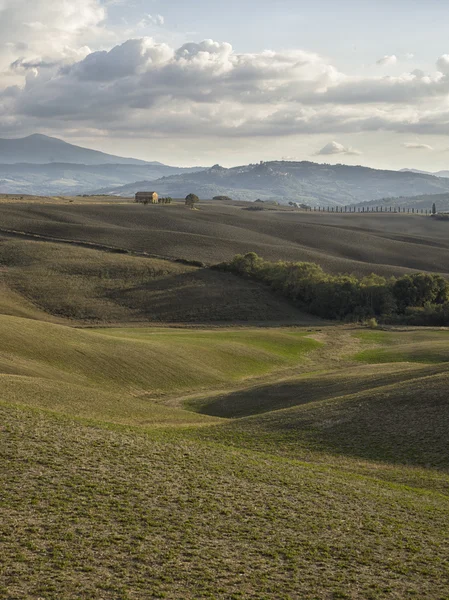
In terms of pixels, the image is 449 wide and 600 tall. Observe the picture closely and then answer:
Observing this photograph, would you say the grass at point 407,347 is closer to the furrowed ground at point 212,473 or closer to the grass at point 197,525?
the furrowed ground at point 212,473

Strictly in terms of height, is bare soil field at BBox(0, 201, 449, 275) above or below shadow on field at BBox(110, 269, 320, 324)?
above

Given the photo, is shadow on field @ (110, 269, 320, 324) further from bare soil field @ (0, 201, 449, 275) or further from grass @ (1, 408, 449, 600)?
grass @ (1, 408, 449, 600)

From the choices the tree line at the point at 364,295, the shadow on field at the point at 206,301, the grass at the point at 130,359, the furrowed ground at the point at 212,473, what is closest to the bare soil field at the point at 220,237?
the shadow on field at the point at 206,301

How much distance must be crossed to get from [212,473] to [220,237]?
116491mm

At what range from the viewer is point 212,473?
2355 centimetres

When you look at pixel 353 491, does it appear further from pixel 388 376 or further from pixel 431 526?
pixel 388 376

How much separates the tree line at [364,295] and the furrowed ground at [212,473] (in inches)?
1294

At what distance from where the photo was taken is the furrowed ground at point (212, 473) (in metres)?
15.6

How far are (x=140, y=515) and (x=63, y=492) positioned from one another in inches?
99.5

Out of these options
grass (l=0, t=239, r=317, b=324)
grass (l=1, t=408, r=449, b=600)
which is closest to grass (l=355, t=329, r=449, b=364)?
grass (l=0, t=239, r=317, b=324)

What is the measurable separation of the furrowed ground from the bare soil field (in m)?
61.5

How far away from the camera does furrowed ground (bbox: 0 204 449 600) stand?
15.6 m

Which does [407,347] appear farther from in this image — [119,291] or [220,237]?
[220,237]

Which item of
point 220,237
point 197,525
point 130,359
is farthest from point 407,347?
point 220,237
